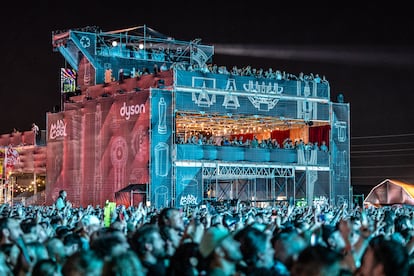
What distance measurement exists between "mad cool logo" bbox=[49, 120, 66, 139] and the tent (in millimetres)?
18941

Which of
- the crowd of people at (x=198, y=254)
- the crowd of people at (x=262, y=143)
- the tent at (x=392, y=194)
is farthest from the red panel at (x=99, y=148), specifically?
the crowd of people at (x=198, y=254)

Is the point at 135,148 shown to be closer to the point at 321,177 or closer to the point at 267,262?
the point at 321,177

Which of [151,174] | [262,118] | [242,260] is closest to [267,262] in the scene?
[242,260]

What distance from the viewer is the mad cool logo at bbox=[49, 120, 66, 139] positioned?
5072 cm

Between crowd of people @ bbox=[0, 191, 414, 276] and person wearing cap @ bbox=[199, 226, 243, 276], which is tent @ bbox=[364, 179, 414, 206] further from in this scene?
person wearing cap @ bbox=[199, 226, 243, 276]

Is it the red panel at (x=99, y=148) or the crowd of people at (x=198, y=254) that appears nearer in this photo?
the crowd of people at (x=198, y=254)

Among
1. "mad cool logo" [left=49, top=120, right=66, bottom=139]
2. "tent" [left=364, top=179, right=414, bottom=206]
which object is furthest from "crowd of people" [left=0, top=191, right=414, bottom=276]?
"mad cool logo" [left=49, top=120, right=66, bottom=139]

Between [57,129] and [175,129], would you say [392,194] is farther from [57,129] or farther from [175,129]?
[57,129]

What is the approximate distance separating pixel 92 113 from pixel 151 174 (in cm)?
737

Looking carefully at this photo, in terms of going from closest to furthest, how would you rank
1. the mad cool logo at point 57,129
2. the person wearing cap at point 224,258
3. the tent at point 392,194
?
the person wearing cap at point 224,258 < the tent at point 392,194 < the mad cool logo at point 57,129

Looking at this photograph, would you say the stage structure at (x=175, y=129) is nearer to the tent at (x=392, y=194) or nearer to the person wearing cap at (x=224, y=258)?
the tent at (x=392, y=194)

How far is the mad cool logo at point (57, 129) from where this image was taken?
166 ft

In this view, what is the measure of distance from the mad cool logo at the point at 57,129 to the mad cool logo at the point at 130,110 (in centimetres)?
695

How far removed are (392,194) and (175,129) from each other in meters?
12.6
